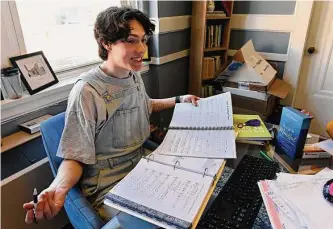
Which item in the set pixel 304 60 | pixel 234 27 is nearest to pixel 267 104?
pixel 304 60

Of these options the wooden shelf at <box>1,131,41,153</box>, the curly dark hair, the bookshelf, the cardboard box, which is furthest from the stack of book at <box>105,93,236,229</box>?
the bookshelf

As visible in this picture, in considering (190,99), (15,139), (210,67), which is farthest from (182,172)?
(210,67)

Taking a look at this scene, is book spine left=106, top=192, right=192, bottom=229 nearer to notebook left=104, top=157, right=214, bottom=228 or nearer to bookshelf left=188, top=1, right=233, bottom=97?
notebook left=104, top=157, right=214, bottom=228

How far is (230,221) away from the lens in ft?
2.36

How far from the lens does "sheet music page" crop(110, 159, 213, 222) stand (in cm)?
66

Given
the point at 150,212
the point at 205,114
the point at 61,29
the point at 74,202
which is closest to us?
the point at 150,212

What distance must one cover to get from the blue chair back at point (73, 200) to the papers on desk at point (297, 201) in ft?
1.80

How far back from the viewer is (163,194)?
2.31ft

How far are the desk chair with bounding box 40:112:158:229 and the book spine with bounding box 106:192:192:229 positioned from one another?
0.06 meters

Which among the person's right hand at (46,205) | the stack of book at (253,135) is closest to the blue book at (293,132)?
the stack of book at (253,135)

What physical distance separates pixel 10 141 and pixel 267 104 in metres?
1.86

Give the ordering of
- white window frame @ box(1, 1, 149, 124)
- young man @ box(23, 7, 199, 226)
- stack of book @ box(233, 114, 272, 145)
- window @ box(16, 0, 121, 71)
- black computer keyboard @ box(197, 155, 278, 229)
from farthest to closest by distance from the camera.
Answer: window @ box(16, 0, 121, 71) < white window frame @ box(1, 1, 149, 124) < stack of book @ box(233, 114, 272, 145) < young man @ box(23, 7, 199, 226) < black computer keyboard @ box(197, 155, 278, 229)

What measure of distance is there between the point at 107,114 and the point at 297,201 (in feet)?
2.37

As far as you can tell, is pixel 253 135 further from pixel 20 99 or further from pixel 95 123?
pixel 20 99
